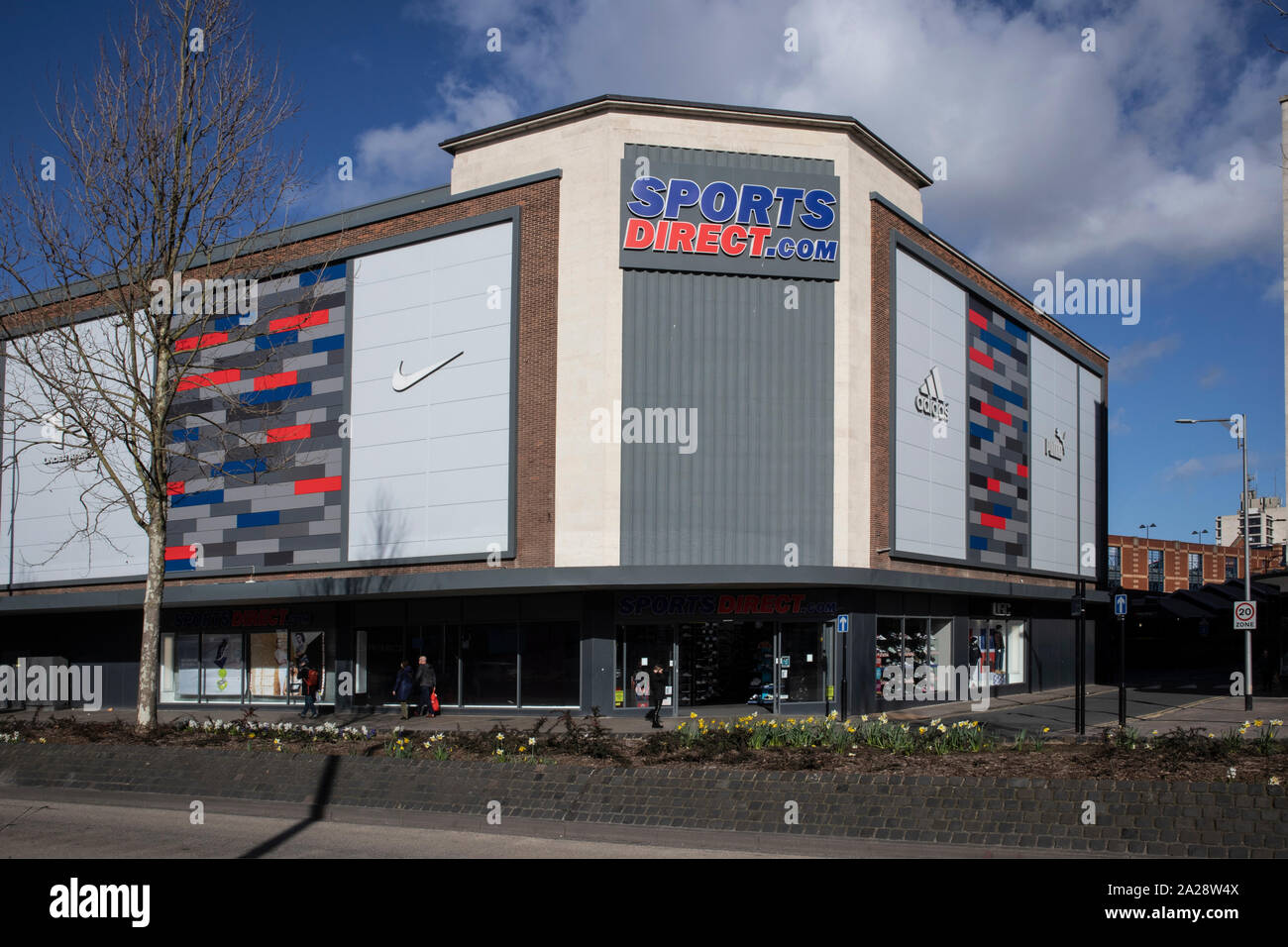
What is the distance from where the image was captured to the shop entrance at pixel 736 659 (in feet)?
104

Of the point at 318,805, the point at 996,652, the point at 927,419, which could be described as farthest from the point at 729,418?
the point at 318,805

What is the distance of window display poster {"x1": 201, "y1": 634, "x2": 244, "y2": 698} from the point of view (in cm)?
3825

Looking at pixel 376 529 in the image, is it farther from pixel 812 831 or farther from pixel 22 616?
pixel 812 831

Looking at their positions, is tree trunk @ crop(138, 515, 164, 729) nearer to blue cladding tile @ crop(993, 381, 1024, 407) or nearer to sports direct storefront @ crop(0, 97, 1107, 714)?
sports direct storefront @ crop(0, 97, 1107, 714)

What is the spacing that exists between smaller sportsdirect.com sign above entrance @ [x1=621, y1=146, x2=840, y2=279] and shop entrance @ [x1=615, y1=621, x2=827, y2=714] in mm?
9968

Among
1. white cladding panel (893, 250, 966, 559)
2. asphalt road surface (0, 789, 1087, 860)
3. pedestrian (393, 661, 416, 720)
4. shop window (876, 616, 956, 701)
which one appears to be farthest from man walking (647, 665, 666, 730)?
asphalt road surface (0, 789, 1087, 860)

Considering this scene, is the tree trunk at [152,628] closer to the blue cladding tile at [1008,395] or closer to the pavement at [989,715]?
the pavement at [989,715]

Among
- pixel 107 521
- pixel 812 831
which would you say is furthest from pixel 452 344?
pixel 812 831

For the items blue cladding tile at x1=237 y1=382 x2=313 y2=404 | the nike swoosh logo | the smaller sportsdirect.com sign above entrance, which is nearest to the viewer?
the smaller sportsdirect.com sign above entrance

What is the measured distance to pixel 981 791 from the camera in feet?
41.0

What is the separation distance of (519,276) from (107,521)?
18870 mm

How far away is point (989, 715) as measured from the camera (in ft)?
103

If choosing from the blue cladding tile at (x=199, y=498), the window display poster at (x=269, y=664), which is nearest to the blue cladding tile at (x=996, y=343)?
the window display poster at (x=269, y=664)

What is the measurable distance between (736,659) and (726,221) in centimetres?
1223
